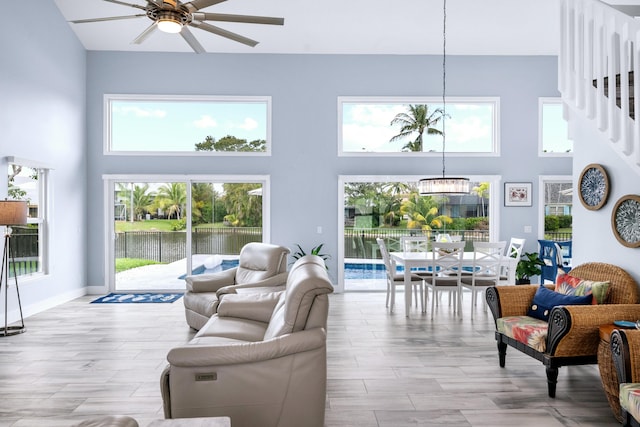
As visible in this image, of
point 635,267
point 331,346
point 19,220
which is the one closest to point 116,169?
point 19,220

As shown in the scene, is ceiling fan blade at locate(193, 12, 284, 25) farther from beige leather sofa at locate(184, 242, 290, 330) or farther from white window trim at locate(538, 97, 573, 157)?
white window trim at locate(538, 97, 573, 157)

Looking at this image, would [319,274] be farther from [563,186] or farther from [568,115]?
[563,186]

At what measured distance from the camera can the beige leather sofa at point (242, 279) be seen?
470 centimetres

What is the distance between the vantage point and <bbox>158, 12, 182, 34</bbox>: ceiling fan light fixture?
3158mm

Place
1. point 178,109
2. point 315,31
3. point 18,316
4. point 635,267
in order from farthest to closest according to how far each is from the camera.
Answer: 1. point 178,109
2. point 315,31
3. point 18,316
4. point 635,267

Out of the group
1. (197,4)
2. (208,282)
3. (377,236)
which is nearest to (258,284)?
(208,282)

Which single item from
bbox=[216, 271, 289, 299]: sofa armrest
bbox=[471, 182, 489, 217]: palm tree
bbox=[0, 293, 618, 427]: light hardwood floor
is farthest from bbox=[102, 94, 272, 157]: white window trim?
bbox=[471, 182, 489, 217]: palm tree

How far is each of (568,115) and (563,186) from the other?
11.9 feet

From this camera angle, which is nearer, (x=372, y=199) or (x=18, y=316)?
(x=18, y=316)

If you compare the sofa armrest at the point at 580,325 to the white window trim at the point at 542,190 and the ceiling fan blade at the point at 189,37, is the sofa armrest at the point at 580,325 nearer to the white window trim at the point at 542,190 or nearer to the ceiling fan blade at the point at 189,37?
the ceiling fan blade at the point at 189,37

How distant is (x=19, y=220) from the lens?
4688 millimetres

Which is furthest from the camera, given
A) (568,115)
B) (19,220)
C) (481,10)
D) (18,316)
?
(481,10)

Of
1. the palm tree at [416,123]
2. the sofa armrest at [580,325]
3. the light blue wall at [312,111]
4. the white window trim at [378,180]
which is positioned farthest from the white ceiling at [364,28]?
the sofa armrest at [580,325]

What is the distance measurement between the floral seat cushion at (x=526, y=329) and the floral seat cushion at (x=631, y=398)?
30.2 inches
